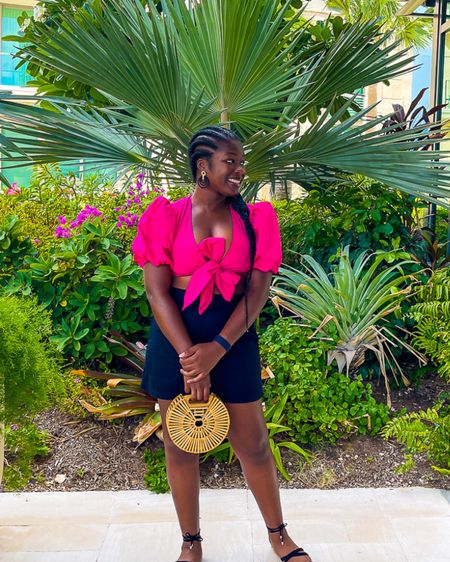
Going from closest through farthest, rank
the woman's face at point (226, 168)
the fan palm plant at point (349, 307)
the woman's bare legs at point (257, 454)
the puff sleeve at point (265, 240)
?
the woman's face at point (226, 168) < the puff sleeve at point (265, 240) < the woman's bare legs at point (257, 454) < the fan palm plant at point (349, 307)

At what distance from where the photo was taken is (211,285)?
99.0 inches

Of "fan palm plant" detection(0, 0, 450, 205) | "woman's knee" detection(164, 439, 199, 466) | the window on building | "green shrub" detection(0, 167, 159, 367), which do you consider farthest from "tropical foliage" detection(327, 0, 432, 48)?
"woman's knee" detection(164, 439, 199, 466)

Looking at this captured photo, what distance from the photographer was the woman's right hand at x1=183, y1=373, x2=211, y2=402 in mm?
2502

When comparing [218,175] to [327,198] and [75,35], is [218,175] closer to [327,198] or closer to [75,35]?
[75,35]

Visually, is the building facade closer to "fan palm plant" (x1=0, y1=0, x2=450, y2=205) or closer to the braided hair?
"fan palm plant" (x1=0, y1=0, x2=450, y2=205)

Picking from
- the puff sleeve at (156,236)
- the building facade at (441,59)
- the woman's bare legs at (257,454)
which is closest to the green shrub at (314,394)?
the woman's bare legs at (257,454)

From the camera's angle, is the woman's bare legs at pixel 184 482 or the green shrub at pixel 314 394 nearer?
the woman's bare legs at pixel 184 482

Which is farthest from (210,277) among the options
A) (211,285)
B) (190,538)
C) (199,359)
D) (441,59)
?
(441,59)

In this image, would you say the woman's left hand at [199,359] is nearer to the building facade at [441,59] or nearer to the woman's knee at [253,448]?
the woman's knee at [253,448]

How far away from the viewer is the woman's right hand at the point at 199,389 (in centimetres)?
250

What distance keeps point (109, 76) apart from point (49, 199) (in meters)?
2.07

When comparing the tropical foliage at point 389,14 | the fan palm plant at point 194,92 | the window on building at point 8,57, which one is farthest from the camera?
the window on building at point 8,57

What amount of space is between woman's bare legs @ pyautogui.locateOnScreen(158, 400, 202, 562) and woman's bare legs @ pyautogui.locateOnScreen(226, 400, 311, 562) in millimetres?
195

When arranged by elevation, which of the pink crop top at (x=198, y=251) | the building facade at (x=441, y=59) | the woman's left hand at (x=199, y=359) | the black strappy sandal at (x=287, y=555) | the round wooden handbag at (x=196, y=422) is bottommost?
the black strappy sandal at (x=287, y=555)
